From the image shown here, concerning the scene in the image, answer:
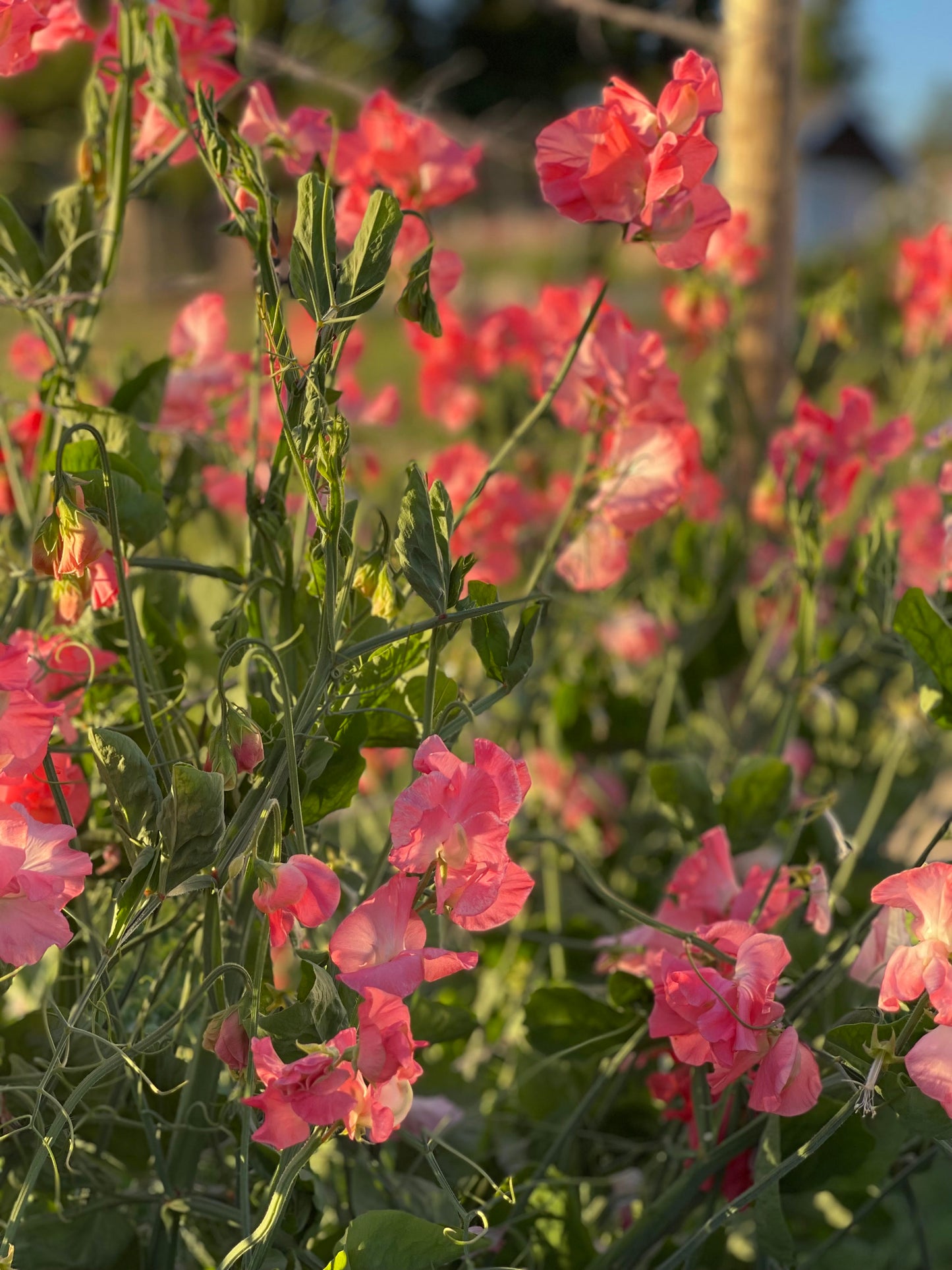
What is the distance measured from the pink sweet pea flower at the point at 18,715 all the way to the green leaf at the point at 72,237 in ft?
1.08

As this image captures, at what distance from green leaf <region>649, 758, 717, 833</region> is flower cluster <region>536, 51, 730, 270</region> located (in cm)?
32

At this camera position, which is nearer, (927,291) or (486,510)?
(486,510)

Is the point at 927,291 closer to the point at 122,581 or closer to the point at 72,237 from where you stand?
the point at 72,237

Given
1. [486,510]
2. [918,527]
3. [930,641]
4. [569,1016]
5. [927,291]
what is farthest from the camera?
[927,291]

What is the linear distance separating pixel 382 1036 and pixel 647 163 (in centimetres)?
42

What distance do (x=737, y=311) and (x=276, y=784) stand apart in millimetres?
977

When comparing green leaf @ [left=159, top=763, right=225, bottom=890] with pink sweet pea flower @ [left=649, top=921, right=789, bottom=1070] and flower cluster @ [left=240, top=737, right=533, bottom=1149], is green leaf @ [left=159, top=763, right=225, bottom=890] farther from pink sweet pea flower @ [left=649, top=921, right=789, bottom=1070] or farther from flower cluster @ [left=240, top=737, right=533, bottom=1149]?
pink sweet pea flower @ [left=649, top=921, right=789, bottom=1070]

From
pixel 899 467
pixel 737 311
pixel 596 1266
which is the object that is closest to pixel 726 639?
pixel 737 311

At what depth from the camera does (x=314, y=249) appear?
51cm

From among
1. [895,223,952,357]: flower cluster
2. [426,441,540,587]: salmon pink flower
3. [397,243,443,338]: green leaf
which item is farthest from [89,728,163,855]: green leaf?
[895,223,952,357]: flower cluster

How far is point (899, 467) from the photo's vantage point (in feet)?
5.22

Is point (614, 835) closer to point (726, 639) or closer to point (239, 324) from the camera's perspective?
point (726, 639)

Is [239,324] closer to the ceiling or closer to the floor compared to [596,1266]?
closer to the floor

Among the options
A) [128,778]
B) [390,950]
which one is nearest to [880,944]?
[390,950]
